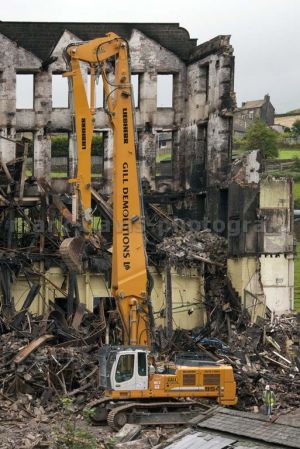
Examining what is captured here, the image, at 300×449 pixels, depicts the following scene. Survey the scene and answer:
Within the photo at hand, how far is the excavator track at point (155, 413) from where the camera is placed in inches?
742

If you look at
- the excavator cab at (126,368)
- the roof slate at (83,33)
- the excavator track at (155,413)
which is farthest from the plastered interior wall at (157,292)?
the excavator cab at (126,368)

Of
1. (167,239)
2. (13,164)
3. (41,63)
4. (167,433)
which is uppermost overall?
(41,63)

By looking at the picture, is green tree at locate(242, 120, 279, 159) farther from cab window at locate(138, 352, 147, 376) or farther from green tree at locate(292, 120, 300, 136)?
cab window at locate(138, 352, 147, 376)

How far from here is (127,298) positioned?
20.0 metres

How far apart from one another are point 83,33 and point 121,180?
14.3 metres

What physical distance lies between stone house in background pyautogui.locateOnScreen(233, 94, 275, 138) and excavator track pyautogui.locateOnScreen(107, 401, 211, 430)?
63721mm

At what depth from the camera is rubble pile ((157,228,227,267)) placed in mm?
29812

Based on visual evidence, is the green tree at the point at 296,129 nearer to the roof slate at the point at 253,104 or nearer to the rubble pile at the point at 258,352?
the roof slate at the point at 253,104

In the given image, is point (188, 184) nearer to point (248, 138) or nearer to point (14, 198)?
point (14, 198)

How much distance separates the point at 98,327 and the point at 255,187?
7324mm

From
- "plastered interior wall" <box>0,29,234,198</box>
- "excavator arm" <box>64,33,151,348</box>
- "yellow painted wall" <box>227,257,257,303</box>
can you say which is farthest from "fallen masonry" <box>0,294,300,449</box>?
"plastered interior wall" <box>0,29,234,198</box>

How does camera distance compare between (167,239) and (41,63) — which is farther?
(41,63)

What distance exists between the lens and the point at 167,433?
61.7 ft

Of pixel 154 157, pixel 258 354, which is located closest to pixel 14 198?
pixel 154 157
